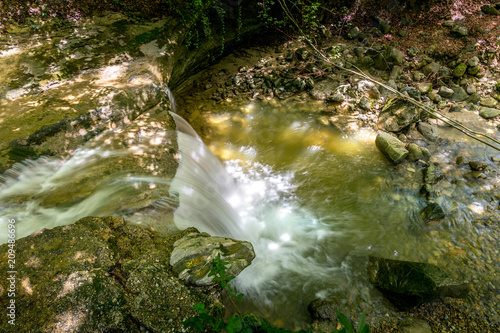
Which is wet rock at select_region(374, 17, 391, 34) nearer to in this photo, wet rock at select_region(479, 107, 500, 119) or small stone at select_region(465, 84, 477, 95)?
small stone at select_region(465, 84, 477, 95)

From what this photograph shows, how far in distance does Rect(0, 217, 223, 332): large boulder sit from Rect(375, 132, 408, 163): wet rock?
4252mm

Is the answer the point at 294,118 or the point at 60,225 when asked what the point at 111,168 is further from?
the point at 294,118

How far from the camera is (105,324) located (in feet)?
6.03

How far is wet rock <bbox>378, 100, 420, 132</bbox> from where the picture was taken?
16.7 ft

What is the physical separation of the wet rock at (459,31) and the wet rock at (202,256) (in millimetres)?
8742

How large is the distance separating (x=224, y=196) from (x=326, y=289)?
7.33ft

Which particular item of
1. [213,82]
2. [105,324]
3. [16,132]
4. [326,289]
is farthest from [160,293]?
[213,82]

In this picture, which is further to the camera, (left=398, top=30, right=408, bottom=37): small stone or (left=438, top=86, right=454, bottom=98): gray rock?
(left=398, top=30, right=408, bottom=37): small stone

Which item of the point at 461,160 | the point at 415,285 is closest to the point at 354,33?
the point at 461,160

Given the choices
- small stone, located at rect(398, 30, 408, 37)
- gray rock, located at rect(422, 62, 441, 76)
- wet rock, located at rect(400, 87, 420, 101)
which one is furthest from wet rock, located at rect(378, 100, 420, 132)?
small stone, located at rect(398, 30, 408, 37)

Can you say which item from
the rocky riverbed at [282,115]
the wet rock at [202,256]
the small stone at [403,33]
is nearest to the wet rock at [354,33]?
the rocky riverbed at [282,115]

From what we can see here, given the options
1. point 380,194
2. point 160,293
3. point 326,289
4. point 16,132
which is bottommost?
point 326,289

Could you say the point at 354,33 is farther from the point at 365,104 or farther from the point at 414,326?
the point at 414,326

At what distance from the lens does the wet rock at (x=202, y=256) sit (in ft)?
7.43
